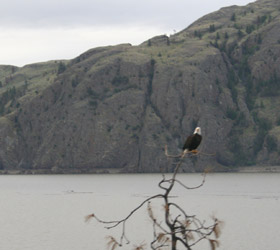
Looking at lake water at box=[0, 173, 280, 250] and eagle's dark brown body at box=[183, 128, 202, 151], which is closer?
eagle's dark brown body at box=[183, 128, 202, 151]

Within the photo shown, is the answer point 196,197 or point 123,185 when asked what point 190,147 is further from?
point 123,185

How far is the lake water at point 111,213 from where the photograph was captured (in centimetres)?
7825

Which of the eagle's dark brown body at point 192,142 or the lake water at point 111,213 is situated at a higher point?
the eagle's dark brown body at point 192,142

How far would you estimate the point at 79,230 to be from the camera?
9094 centimetres

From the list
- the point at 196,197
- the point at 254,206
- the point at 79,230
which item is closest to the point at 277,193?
the point at 196,197

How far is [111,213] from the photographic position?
115 m

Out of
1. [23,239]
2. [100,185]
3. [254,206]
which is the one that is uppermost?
[23,239]

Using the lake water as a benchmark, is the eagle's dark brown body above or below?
above

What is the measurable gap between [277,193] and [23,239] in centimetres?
8751

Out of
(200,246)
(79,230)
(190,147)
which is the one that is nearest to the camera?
(190,147)

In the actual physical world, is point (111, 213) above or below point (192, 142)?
below

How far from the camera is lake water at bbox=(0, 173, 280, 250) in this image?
78.2 m

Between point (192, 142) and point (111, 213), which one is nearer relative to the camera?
point (192, 142)

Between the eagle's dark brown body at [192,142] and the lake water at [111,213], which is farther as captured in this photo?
the lake water at [111,213]
